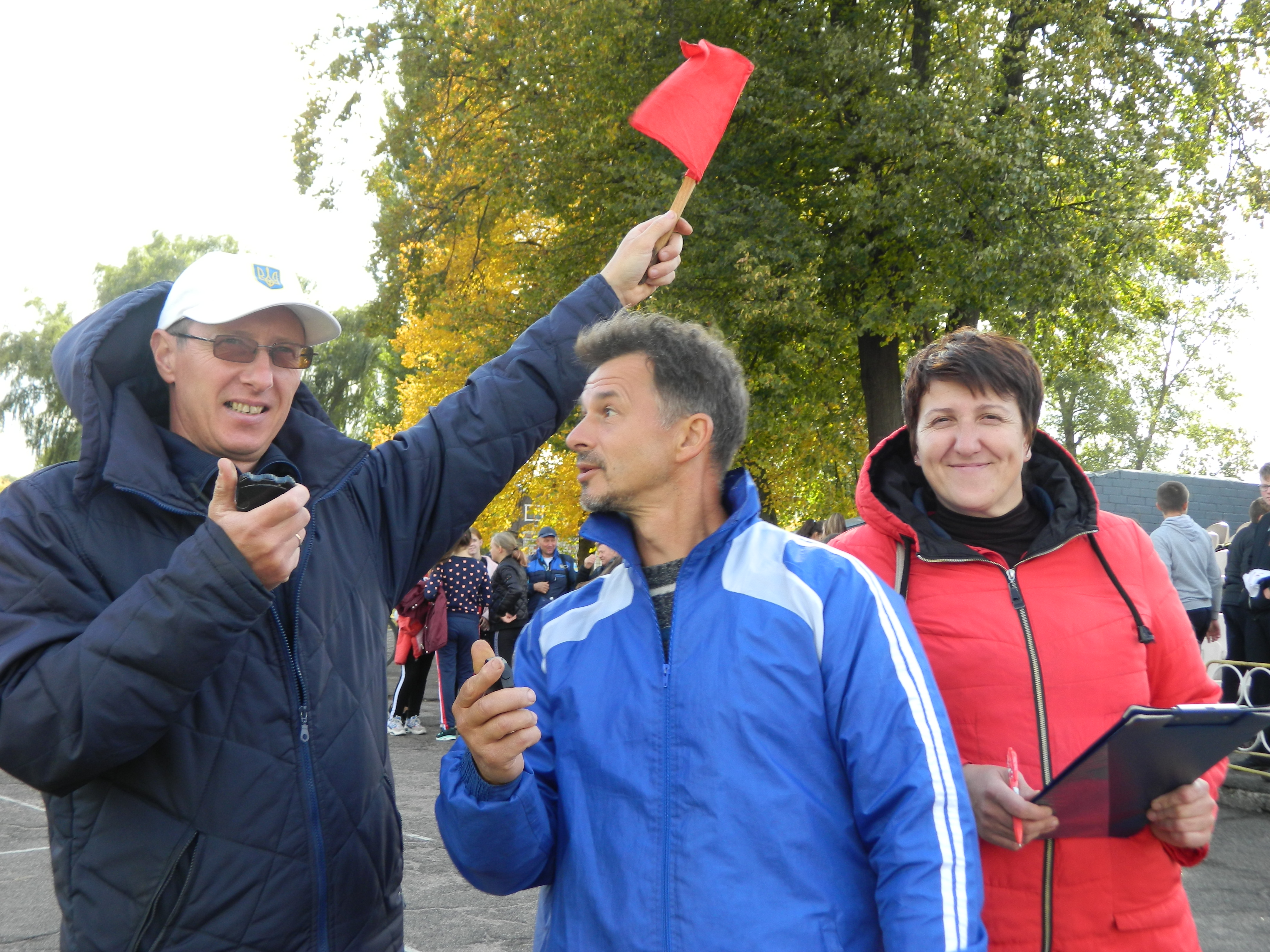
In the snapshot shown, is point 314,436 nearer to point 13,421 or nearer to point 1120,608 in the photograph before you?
point 1120,608

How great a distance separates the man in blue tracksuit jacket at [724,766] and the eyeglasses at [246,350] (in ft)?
2.58

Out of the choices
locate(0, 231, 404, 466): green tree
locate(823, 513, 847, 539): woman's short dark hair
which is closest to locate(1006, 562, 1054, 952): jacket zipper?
locate(823, 513, 847, 539): woman's short dark hair

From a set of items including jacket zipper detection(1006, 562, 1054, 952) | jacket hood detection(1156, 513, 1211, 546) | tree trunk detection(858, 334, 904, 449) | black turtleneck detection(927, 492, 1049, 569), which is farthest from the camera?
tree trunk detection(858, 334, 904, 449)

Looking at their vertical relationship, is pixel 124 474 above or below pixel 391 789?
above

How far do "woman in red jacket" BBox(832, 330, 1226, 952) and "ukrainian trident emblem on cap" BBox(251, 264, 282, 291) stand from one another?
140 cm

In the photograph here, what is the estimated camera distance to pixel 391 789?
7.57 feet

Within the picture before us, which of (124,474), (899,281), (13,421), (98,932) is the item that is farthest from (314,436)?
(13,421)

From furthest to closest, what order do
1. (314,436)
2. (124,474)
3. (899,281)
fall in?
(899,281), (314,436), (124,474)

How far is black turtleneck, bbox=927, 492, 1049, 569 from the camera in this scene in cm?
245

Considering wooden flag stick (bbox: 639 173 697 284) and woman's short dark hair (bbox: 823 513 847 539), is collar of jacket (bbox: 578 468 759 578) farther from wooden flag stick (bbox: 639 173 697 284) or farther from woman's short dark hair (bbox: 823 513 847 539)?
woman's short dark hair (bbox: 823 513 847 539)

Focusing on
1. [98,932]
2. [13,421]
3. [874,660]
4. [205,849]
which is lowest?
[98,932]

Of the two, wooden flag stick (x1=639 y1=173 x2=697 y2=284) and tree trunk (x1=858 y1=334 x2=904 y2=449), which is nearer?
wooden flag stick (x1=639 y1=173 x2=697 y2=284)

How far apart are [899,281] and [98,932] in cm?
1323

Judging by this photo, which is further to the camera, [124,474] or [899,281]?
[899,281]
